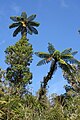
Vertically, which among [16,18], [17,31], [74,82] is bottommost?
[74,82]

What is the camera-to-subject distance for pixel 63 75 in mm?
45969

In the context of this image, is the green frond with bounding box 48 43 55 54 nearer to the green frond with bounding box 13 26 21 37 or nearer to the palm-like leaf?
the palm-like leaf

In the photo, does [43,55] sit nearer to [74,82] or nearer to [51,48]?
[51,48]

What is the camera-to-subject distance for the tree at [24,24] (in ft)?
170

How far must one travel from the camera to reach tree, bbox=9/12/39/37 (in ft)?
170

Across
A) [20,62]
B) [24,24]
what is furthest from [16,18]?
[20,62]

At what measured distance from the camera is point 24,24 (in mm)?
51656

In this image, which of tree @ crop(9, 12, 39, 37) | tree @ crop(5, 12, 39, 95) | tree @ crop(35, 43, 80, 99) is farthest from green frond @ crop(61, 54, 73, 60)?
tree @ crop(9, 12, 39, 37)

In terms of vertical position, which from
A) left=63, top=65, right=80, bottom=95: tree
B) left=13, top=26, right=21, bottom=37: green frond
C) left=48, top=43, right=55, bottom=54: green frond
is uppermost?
left=13, top=26, right=21, bottom=37: green frond

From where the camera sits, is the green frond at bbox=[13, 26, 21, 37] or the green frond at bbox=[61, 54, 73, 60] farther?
the green frond at bbox=[13, 26, 21, 37]

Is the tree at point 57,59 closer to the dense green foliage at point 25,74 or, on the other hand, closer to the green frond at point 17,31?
the dense green foliage at point 25,74

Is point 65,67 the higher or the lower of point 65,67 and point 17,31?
the lower

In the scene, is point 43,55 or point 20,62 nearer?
point 43,55

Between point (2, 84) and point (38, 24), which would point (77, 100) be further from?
point (38, 24)
